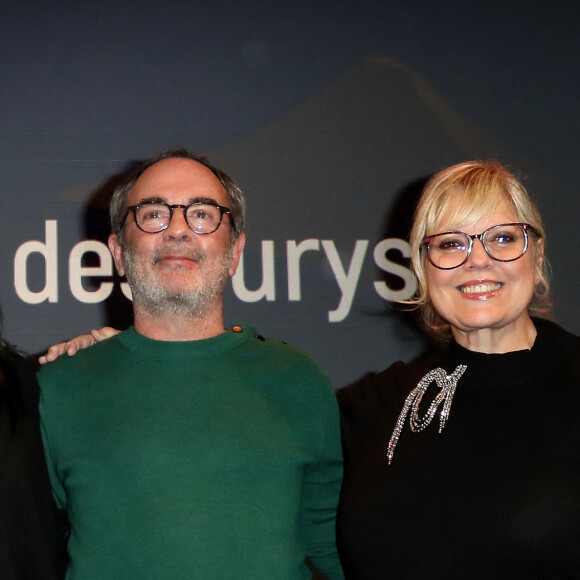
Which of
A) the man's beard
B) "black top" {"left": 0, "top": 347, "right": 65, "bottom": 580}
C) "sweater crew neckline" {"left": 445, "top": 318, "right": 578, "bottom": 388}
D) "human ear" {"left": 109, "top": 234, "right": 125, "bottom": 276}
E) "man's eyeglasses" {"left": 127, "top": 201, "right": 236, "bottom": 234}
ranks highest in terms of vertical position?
"man's eyeglasses" {"left": 127, "top": 201, "right": 236, "bottom": 234}

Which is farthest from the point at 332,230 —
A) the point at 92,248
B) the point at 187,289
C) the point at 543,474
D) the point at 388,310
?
the point at 543,474

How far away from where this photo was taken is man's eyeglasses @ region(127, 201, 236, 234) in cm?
214

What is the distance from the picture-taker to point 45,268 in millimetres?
3070

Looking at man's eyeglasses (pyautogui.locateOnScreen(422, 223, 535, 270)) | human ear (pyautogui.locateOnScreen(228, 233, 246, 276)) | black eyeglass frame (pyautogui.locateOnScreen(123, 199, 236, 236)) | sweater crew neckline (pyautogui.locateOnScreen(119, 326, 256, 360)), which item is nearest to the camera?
man's eyeglasses (pyautogui.locateOnScreen(422, 223, 535, 270))

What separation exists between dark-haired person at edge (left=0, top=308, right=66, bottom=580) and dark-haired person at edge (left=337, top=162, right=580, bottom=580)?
70cm

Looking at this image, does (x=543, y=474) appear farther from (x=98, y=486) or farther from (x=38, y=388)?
(x=38, y=388)

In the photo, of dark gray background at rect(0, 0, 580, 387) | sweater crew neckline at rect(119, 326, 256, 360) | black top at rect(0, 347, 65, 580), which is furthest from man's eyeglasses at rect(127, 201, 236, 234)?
dark gray background at rect(0, 0, 580, 387)

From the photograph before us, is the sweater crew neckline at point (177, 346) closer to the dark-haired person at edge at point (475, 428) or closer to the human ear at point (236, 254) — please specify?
the human ear at point (236, 254)

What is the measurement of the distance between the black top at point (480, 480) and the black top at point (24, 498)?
0.71 metres

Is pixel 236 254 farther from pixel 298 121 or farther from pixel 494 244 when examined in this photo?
pixel 298 121

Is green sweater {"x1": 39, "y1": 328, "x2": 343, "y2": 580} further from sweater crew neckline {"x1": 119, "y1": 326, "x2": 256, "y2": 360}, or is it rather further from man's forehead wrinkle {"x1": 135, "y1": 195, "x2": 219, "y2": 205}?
man's forehead wrinkle {"x1": 135, "y1": 195, "x2": 219, "y2": 205}

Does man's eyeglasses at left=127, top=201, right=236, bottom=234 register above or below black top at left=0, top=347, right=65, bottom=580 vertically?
above

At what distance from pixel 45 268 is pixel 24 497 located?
1463mm

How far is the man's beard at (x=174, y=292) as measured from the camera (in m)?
2.08
